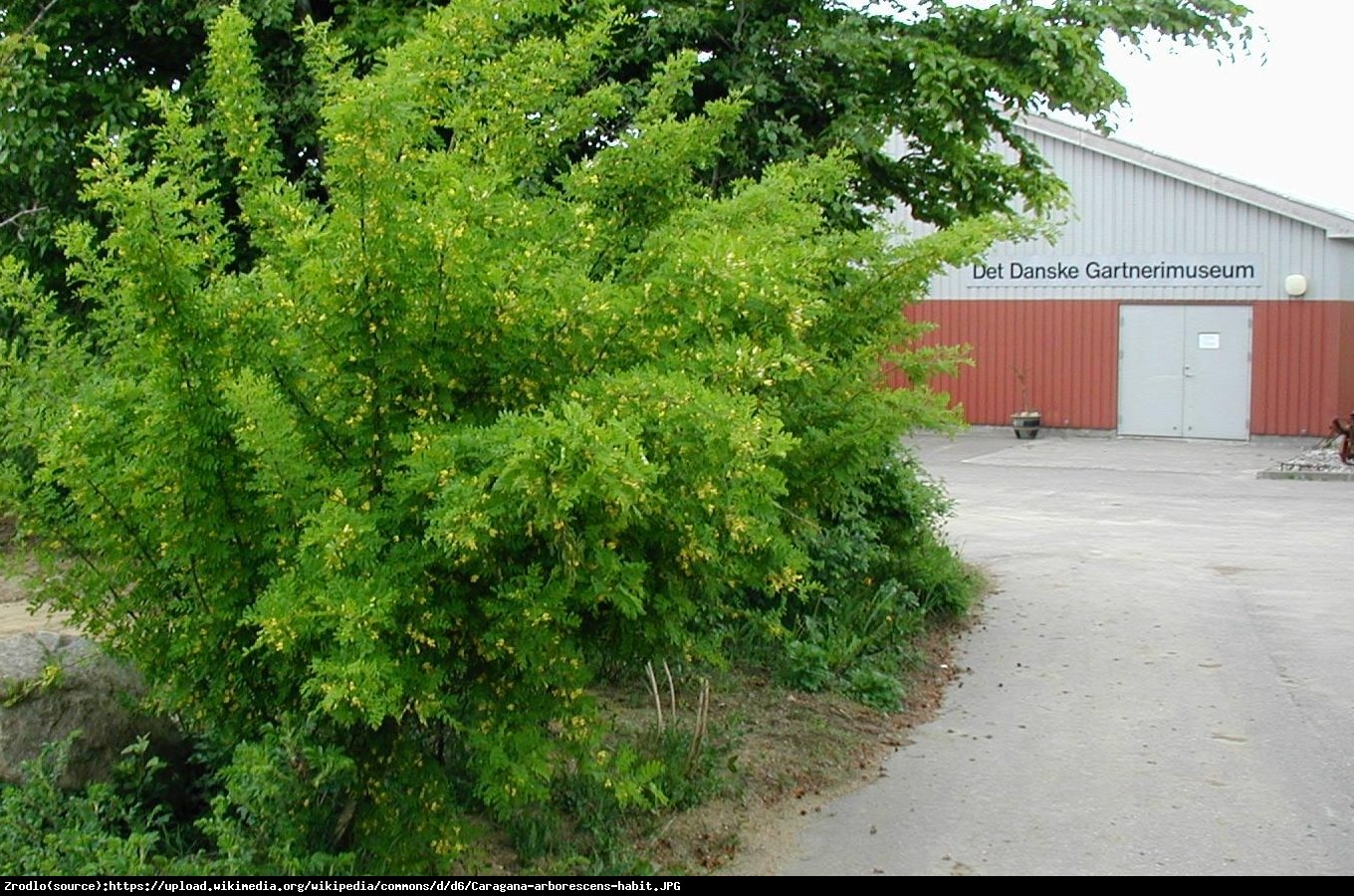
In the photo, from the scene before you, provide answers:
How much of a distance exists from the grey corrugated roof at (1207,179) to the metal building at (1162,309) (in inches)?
1.0

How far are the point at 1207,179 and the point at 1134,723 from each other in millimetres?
20852

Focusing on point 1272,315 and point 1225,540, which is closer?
point 1225,540

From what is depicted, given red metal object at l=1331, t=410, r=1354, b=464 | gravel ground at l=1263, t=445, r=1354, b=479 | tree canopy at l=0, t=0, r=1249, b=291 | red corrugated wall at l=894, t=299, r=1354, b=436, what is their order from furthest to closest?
red corrugated wall at l=894, t=299, r=1354, b=436
red metal object at l=1331, t=410, r=1354, b=464
gravel ground at l=1263, t=445, r=1354, b=479
tree canopy at l=0, t=0, r=1249, b=291

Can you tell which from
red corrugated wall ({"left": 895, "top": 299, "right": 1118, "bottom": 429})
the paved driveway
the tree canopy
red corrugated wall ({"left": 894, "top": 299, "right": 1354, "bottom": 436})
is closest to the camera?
the paved driveway

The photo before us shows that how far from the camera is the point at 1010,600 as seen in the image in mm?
11891

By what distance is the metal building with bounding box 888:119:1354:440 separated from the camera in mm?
26281

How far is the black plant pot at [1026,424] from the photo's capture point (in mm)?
28625

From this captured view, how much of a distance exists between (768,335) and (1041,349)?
24.2 metres

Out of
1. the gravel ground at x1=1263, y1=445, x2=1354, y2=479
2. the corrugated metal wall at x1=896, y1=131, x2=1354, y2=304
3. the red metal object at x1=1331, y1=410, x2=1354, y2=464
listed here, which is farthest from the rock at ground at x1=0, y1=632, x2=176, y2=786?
the corrugated metal wall at x1=896, y1=131, x2=1354, y2=304

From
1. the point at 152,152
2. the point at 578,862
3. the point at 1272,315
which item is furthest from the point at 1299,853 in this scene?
the point at 1272,315

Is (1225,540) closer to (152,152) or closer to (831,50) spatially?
(831,50)

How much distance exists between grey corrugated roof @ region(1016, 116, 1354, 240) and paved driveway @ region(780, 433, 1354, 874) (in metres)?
11.0

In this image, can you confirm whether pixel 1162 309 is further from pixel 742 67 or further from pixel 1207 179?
pixel 742 67

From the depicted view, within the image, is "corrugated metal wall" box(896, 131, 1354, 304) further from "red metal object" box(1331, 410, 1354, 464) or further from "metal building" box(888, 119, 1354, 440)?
"red metal object" box(1331, 410, 1354, 464)
